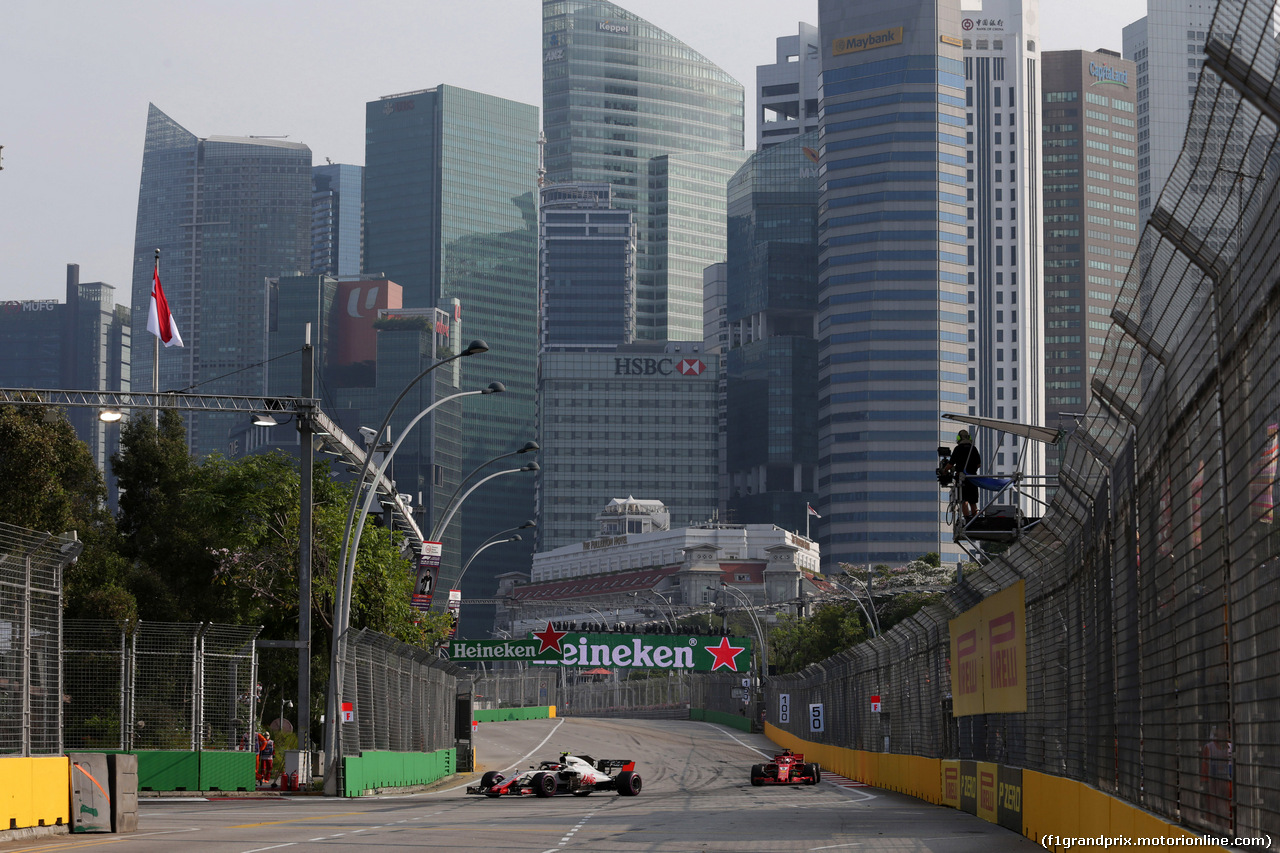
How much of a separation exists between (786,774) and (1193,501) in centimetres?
3050

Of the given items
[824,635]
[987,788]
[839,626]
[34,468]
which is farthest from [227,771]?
[824,635]

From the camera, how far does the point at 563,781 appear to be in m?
33.8

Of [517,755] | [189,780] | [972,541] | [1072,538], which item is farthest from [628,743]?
[1072,538]

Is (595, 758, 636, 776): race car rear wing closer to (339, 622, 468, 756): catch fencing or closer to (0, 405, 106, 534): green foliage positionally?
(339, 622, 468, 756): catch fencing

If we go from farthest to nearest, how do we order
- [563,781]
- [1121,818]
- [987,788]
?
[563,781]
[987,788]
[1121,818]

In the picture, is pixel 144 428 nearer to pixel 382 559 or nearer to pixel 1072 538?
pixel 382 559

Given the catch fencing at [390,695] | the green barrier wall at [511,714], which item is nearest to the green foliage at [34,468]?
the catch fencing at [390,695]

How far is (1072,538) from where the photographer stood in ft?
53.5

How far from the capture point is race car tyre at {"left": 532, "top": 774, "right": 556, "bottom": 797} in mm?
33250

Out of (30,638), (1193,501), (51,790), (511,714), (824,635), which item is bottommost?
(511,714)

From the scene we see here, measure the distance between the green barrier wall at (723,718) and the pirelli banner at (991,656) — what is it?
66248 millimetres

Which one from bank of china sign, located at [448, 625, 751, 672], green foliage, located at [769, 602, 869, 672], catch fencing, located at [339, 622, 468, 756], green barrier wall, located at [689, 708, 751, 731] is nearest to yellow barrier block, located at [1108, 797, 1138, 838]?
catch fencing, located at [339, 622, 468, 756]

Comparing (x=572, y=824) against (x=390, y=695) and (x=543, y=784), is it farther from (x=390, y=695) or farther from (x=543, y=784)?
(x=390, y=695)

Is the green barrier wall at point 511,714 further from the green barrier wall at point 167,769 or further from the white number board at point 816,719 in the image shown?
the green barrier wall at point 167,769
